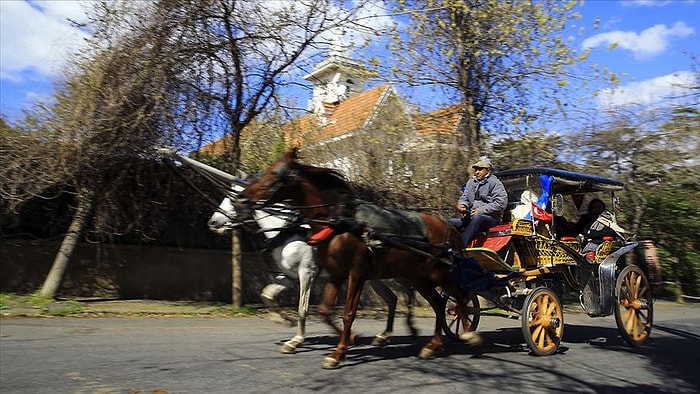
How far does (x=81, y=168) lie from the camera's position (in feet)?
39.4

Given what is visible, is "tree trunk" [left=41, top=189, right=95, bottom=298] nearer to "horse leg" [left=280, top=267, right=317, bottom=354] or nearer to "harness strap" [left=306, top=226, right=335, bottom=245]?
"horse leg" [left=280, top=267, right=317, bottom=354]

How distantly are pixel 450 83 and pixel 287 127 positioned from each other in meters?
4.12

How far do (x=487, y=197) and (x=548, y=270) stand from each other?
4.60ft

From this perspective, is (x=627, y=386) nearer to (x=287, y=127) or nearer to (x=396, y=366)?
(x=396, y=366)

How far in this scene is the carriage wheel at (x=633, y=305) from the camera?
906cm

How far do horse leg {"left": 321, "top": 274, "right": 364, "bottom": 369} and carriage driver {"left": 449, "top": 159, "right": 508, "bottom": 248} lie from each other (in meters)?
1.97

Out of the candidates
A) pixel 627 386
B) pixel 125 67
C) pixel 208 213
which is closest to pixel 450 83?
pixel 208 213

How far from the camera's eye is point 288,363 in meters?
7.38

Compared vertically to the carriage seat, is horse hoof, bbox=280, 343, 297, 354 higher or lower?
lower

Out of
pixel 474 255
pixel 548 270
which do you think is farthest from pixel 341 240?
pixel 548 270

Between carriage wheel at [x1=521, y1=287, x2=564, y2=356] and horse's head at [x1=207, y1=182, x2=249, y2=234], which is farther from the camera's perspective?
carriage wheel at [x1=521, y1=287, x2=564, y2=356]

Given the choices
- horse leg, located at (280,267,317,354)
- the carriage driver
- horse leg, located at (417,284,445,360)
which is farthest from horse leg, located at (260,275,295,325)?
the carriage driver

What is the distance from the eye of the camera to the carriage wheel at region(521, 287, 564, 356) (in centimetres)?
810

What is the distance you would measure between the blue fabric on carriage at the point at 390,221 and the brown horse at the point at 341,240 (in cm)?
2
